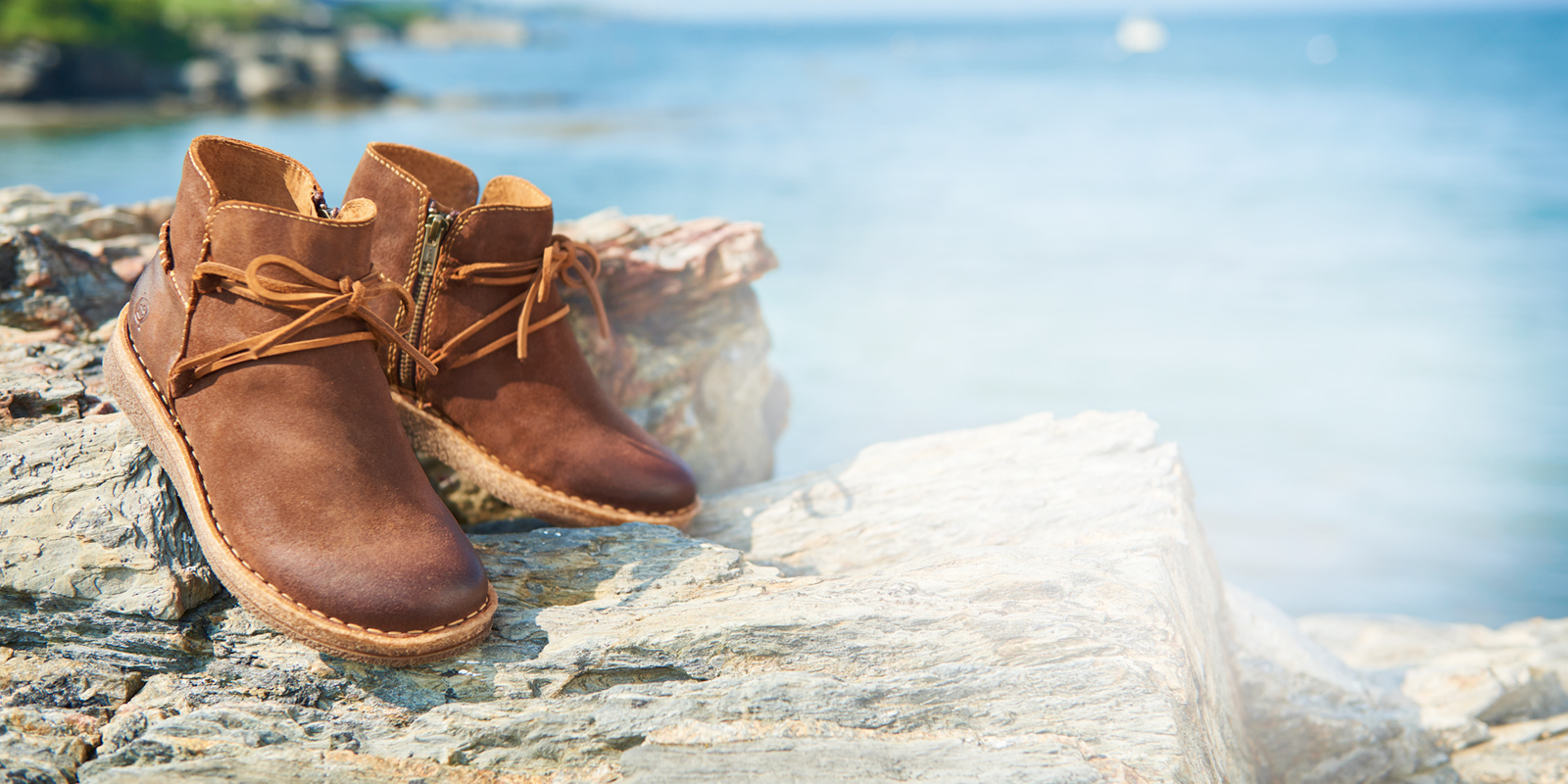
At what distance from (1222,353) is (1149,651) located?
6.87m

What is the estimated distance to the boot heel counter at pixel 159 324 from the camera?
1.67 metres

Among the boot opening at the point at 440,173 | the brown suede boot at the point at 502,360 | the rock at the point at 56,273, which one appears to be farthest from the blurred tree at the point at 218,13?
the brown suede boot at the point at 502,360

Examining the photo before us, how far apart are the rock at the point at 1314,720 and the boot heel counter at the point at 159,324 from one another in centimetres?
265

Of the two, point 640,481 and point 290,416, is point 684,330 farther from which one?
point 290,416

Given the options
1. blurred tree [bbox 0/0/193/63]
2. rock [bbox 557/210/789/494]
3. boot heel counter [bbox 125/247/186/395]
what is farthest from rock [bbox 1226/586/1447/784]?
blurred tree [bbox 0/0/193/63]

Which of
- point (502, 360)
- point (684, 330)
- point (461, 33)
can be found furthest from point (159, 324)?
point (461, 33)

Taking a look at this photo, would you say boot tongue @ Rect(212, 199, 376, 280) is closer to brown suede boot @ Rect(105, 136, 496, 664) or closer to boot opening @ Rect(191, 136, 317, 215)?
brown suede boot @ Rect(105, 136, 496, 664)

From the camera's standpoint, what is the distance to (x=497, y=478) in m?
2.16

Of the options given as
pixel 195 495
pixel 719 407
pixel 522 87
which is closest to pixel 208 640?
pixel 195 495

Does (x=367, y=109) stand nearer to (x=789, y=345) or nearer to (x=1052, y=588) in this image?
(x=789, y=345)

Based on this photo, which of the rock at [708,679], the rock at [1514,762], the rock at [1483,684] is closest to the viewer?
the rock at [708,679]

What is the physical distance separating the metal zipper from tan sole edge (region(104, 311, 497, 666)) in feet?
1.72

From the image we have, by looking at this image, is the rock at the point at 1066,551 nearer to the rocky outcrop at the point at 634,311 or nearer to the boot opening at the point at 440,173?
the rocky outcrop at the point at 634,311

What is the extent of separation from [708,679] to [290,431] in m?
0.87
